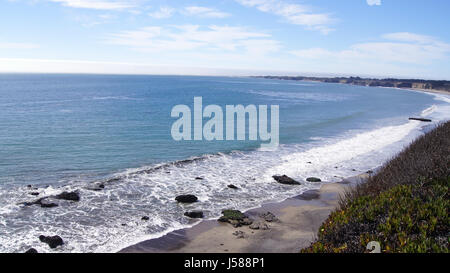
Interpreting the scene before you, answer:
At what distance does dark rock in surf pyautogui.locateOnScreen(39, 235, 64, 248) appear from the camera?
51.5 ft

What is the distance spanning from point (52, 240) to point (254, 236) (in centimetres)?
957

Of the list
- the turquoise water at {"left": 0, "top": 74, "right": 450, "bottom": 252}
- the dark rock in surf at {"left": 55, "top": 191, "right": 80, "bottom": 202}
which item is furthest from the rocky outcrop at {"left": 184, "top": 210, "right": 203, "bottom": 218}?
the dark rock in surf at {"left": 55, "top": 191, "right": 80, "bottom": 202}

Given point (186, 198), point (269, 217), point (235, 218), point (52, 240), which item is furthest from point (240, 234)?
point (52, 240)

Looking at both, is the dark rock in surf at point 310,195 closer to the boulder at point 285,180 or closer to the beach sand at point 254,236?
the beach sand at point 254,236

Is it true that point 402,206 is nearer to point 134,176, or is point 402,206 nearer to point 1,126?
point 134,176

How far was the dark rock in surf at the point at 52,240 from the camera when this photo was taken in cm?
1570

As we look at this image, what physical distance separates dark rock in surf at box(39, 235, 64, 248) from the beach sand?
330 centimetres

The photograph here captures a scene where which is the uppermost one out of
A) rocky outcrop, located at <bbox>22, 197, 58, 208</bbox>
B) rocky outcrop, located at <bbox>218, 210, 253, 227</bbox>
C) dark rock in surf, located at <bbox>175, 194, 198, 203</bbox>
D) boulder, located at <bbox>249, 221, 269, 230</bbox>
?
rocky outcrop, located at <bbox>22, 197, 58, 208</bbox>

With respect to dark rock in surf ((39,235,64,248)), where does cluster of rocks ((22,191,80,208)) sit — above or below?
above

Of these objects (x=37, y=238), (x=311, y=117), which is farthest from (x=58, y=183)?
(x=311, y=117)

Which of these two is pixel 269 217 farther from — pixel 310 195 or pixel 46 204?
pixel 46 204

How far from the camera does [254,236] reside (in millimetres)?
16844

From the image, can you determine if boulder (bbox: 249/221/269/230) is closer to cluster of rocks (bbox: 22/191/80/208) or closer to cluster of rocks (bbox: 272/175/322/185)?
cluster of rocks (bbox: 272/175/322/185)

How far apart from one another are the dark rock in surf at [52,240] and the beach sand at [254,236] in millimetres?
3301
